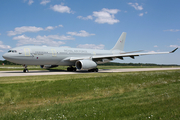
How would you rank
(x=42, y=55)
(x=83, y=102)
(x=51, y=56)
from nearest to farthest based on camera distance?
1. (x=83, y=102)
2. (x=42, y=55)
3. (x=51, y=56)

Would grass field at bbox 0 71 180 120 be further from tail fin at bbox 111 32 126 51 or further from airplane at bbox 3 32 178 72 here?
tail fin at bbox 111 32 126 51

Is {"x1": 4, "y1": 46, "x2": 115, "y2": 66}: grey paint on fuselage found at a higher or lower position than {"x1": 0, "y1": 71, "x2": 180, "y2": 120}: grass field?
higher

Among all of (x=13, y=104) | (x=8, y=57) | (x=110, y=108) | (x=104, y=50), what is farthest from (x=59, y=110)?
(x=104, y=50)

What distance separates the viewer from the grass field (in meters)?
6.47

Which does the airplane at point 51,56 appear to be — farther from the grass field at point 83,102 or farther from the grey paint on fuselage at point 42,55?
the grass field at point 83,102

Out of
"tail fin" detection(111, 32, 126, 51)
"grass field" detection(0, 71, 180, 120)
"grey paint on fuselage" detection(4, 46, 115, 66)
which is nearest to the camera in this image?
"grass field" detection(0, 71, 180, 120)

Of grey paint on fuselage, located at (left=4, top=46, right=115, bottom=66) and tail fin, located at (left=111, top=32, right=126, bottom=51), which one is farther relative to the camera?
tail fin, located at (left=111, top=32, right=126, bottom=51)

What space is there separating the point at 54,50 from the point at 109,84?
15392 millimetres

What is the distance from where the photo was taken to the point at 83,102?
8.58 m

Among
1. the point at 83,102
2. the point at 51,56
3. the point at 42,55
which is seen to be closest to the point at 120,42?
the point at 51,56

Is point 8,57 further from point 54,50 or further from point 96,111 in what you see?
point 96,111

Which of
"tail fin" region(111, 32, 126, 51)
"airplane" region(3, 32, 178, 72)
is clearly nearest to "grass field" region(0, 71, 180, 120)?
"airplane" region(3, 32, 178, 72)

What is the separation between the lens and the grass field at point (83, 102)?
647 centimetres

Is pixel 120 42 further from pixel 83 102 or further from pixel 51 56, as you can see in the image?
pixel 83 102
